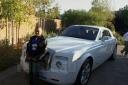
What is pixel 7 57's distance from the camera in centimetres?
940

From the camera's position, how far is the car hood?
727cm

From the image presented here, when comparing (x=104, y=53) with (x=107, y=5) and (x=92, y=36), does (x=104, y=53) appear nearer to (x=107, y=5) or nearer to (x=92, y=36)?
(x=92, y=36)

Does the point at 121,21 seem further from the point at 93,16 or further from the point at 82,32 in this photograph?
the point at 82,32

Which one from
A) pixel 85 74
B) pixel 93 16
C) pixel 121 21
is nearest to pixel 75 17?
pixel 93 16

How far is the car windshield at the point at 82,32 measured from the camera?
9070 millimetres

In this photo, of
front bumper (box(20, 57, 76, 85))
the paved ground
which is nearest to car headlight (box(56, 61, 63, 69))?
front bumper (box(20, 57, 76, 85))

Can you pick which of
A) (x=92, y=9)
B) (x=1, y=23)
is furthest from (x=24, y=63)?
(x=92, y=9)

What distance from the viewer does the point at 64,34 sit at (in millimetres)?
9508

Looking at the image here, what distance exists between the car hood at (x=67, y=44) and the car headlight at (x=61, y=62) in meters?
0.30

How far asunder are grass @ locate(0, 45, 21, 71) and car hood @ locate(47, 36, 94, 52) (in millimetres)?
1706

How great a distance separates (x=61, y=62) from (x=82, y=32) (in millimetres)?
2738

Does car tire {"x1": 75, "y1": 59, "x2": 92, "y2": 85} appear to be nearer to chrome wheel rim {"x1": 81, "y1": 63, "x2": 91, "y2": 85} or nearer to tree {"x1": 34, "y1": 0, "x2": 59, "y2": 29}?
chrome wheel rim {"x1": 81, "y1": 63, "x2": 91, "y2": 85}

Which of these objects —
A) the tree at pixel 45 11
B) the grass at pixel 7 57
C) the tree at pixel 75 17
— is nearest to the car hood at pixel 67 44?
the grass at pixel 7 57

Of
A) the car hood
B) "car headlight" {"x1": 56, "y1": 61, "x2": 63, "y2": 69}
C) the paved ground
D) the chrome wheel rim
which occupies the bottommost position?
the paved ground
